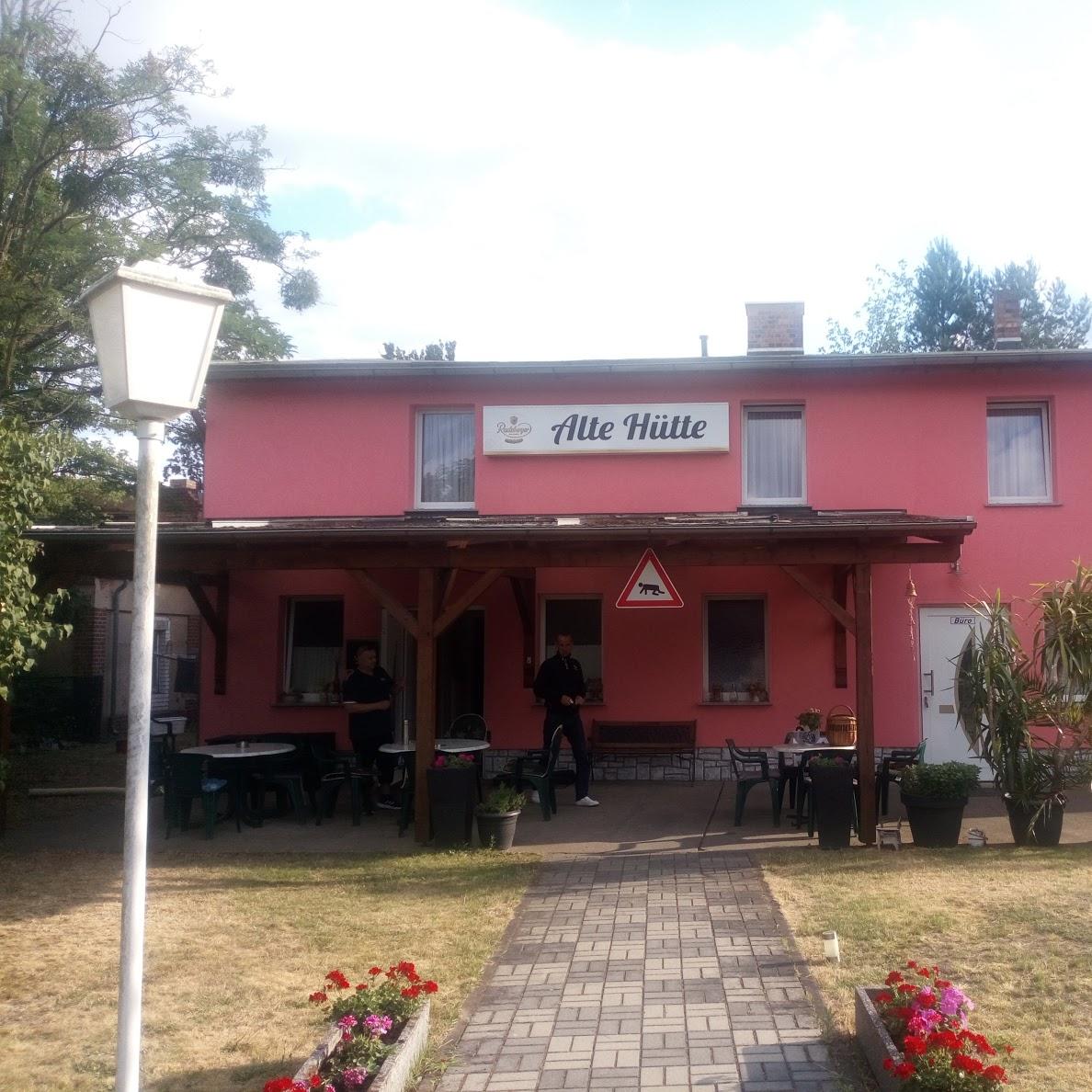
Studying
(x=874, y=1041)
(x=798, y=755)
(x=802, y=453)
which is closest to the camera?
(x=874, y=1041)

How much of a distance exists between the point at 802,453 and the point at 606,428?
8.46 feet

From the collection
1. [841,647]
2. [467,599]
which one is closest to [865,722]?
[467,599]

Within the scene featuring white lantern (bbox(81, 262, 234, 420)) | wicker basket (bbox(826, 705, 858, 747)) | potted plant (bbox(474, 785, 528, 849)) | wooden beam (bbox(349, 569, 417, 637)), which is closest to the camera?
white lantern (bbox(81, 262, 234, 420))

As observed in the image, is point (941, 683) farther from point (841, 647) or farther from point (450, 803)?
point (450, 803)

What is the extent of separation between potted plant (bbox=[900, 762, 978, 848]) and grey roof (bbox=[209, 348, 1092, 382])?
244 inches

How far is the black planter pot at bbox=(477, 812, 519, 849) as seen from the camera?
32.3ft

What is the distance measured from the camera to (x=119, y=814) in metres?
12.5

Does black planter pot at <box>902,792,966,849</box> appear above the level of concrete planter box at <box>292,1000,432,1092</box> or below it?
above

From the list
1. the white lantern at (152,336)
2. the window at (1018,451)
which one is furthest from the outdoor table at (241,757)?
the window at (1018,451)

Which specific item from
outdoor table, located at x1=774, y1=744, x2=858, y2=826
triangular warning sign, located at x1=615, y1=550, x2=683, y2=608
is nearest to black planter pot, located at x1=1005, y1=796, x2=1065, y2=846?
outdoor table, located at x1=774, y1=744, x2=858, y2=826

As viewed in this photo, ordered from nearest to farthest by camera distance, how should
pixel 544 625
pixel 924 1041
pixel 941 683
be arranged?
pixel 924 1041 → pixel 941 683 → pixel 544 625

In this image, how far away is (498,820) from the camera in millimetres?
9859

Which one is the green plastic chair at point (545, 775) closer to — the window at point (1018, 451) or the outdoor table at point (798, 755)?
the outdoor table at point (798, 755)

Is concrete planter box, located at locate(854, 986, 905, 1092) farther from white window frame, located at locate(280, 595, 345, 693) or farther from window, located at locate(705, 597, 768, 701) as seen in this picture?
white window frame, located at locate(280, 595, 345, 693)
